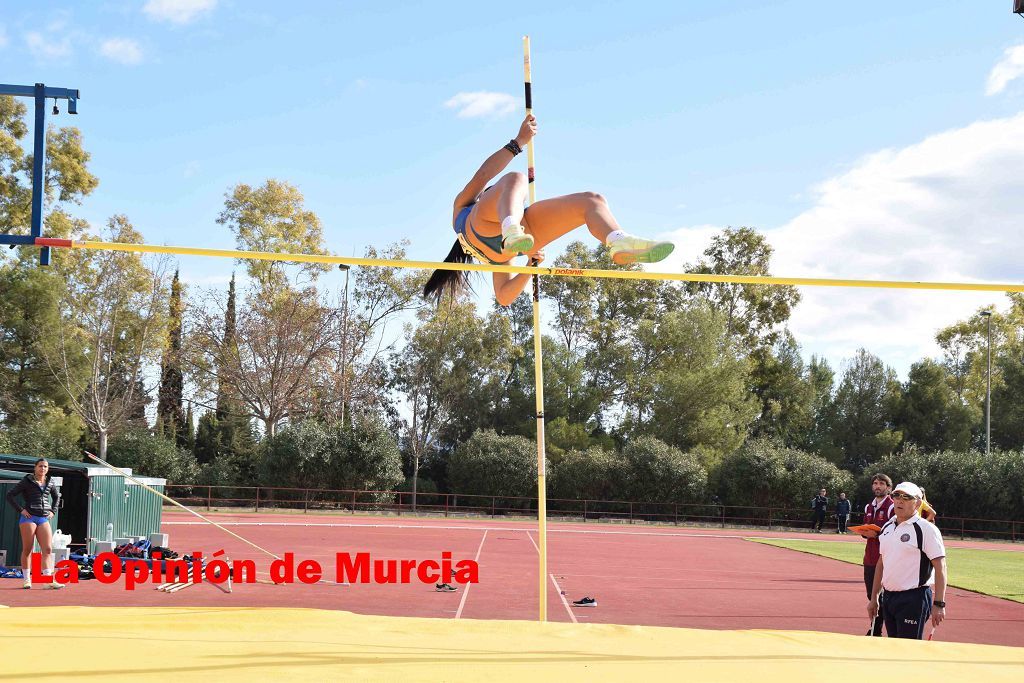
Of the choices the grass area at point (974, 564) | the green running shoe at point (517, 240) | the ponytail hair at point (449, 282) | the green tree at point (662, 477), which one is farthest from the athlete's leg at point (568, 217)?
the green tree at point (662, 477)

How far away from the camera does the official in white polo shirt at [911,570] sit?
500cm

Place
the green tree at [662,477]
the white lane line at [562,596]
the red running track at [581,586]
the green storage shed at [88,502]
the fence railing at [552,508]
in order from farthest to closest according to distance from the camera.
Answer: the green tree at [662,477]
the fence railing at [552,508]
the green storage shed at [88,502]
the red running track at [581,586]
the white lane line at [562,596]

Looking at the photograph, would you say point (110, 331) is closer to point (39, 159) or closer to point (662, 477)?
point (662, 477)

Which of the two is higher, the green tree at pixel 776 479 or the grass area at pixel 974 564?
the green tree at pixel 776 479

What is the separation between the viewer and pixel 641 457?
1195 inches

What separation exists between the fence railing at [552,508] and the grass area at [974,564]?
19.0ft

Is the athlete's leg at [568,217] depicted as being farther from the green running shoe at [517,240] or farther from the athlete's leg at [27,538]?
the athlete's leg at [27,538]

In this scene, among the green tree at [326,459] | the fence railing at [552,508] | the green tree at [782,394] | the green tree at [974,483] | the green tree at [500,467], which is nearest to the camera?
the fence railing at [552,508]

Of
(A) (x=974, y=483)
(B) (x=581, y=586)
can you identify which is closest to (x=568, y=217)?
(B) (x=581, y=586)

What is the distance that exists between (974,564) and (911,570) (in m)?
14.1

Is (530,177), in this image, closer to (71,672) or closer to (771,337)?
(71,672)

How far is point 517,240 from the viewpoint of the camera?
4.67 meters

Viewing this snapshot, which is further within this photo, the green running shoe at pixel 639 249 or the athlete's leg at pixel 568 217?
the athlete's leg at pixel 568 217

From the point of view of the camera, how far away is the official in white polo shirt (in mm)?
4996
